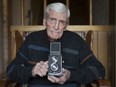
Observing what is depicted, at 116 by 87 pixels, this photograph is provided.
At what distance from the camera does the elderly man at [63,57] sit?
2014 mm

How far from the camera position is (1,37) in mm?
2967

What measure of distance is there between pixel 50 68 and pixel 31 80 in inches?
16.1

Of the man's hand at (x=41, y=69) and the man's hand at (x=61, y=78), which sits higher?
the man's hand at (x=41, y=69)

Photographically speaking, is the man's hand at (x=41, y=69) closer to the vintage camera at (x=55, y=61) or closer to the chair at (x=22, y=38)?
the vintage camera at (x=55, y=61)

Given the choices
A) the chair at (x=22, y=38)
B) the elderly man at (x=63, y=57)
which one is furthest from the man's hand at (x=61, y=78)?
the chair at (x=22, y=38)

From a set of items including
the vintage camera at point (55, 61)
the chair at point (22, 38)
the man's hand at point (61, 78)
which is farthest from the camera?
the chair at point (22, 38)

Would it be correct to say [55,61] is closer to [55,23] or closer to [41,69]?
[41,69]

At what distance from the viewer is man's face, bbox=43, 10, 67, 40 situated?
79.5 inches

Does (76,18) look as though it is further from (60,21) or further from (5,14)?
(60,21)

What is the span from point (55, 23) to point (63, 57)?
0.24 m

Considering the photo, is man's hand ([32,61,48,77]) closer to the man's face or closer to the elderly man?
the elderly man

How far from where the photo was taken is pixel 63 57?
6.94 ft

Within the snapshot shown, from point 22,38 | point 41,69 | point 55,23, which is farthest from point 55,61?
point 22,38

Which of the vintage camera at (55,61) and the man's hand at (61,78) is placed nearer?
the vintage camera at (55,61)
